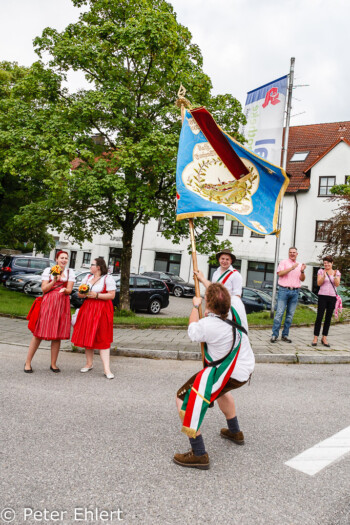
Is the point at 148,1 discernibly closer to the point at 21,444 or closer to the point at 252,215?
the point at 252,215

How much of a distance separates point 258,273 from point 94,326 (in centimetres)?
2557

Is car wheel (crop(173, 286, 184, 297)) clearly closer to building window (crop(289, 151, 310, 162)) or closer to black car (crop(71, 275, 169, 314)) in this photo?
black car (crop(71, 275, 169, 314))

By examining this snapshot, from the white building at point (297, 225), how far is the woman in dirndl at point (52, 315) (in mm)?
22958

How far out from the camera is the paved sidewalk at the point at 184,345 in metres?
7.60

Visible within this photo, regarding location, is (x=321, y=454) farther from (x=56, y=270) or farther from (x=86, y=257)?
(x=86, y=257)

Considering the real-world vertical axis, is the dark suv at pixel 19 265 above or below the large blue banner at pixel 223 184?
below

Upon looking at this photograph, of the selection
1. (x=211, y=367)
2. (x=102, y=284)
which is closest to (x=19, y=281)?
(x=102, y=284)

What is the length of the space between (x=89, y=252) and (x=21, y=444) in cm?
3558

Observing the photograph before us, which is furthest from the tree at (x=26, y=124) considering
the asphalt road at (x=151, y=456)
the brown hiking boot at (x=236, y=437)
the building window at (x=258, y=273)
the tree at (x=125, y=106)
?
the building window at (x=258, y=273)

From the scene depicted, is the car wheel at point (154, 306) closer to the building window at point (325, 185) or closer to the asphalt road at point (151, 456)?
the asphalt road at point (151, 456)

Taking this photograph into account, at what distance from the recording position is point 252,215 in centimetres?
492

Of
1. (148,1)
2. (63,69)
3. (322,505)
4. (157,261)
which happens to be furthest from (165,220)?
(157,261)

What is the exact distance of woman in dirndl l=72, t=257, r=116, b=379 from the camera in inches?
233

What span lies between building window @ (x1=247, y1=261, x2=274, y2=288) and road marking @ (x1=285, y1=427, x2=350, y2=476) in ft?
85.7
